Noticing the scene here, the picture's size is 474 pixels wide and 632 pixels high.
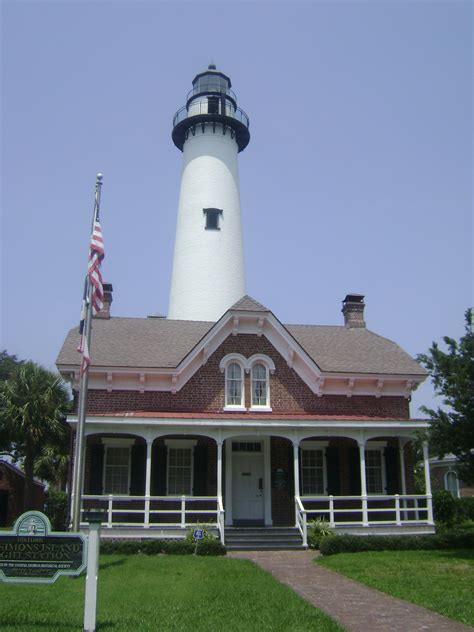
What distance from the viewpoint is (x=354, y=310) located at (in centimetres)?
2630

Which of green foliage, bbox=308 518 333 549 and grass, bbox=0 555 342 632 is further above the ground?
green foliage, bbox=308 518 333 549

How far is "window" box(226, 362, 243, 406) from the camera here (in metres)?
20.8

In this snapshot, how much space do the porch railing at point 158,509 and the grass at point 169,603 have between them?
173 inches

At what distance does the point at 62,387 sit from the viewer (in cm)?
2734

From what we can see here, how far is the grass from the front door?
250 inches

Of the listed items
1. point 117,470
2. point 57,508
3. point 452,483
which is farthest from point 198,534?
point 452,483

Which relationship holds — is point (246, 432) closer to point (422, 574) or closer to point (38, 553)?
point (422, 574)

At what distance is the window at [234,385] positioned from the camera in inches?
819

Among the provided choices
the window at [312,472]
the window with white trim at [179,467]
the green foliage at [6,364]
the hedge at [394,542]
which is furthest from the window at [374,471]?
the green foliage at [6,364]

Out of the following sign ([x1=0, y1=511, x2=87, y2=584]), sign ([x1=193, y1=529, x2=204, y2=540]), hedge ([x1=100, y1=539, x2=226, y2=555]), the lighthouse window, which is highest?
the lighthouse window

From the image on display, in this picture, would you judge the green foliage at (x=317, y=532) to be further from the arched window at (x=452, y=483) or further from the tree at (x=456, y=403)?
the arched window at (x=452, y=483)

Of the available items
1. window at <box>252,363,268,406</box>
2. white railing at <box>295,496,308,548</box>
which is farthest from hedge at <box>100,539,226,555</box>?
window at <box>252,363,268,406</box>

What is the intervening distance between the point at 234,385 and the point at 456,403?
7.82 metres

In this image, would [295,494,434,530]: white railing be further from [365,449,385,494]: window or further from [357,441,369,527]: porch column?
[365,449,385,494]: window
